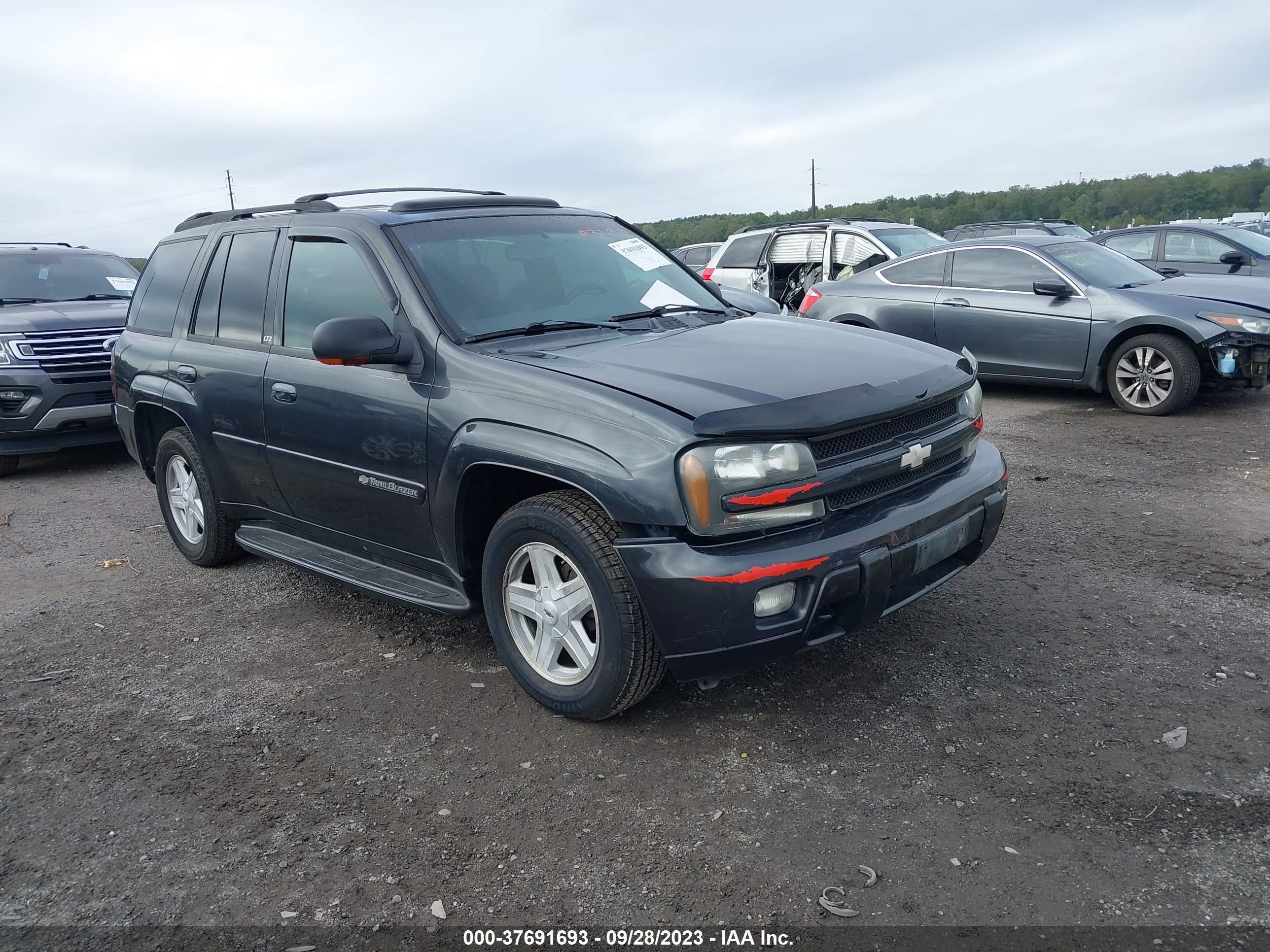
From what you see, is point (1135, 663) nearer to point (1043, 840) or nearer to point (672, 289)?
point (1043, 840)

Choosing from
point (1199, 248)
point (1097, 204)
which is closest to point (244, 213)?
point (1199, 248)

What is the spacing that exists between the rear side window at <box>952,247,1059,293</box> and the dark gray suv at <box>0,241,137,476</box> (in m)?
7.33

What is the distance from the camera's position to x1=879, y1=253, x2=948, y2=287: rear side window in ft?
31.1

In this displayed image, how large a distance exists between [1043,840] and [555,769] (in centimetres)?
146

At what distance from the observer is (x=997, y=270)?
904 cm

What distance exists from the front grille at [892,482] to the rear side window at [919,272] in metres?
6.20

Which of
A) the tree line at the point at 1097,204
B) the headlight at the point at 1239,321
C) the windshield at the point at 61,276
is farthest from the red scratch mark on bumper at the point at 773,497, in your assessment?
the tree line at the point at 1097,204

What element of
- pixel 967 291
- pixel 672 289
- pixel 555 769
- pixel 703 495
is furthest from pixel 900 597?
pixel 967 291

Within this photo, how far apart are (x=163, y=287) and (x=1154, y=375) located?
24.0 feet

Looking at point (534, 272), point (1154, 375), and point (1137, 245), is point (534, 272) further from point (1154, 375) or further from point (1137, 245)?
point (1137, 245)

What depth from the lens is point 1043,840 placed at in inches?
106

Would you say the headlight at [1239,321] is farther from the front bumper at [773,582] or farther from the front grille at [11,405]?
the front grille at [11,405]

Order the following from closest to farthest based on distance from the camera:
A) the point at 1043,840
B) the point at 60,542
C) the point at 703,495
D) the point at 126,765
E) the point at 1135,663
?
the point at 1043,840 < the point at 703,495 < the point at 126,765 < the point at 1135,663 < the point at 60,542

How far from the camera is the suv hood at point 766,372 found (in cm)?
305
